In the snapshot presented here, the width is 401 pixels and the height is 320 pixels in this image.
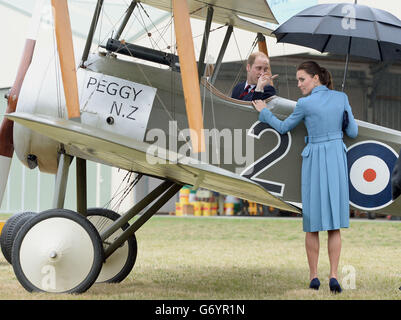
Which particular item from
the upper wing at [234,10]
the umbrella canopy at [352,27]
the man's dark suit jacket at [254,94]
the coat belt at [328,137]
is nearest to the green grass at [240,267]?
the coat belt at [328,137]

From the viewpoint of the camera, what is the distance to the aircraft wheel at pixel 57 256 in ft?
14.6

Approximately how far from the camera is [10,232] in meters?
6.55

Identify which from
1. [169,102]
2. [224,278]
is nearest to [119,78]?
[169,102]

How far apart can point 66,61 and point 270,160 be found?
174cm

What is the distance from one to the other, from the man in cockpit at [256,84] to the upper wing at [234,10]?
361 mm

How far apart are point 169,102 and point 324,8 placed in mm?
1567

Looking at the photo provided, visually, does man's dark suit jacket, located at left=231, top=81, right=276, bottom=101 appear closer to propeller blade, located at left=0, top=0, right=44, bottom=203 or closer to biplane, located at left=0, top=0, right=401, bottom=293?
biplane, located at left=0, top=0, right=401, bottom=293

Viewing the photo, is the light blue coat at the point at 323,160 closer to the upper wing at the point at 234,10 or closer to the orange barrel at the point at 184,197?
the upper wing at the point at 234,10

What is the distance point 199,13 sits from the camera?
245 inches

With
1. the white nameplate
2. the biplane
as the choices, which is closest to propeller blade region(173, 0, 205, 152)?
the biplane

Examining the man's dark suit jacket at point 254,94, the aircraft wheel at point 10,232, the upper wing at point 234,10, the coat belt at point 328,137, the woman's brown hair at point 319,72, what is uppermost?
the upper wing at point 234,10

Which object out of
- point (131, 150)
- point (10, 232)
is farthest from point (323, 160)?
point (10, 232)

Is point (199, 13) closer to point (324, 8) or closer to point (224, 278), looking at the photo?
point (324, 8)

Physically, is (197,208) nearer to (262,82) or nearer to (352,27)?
(262,82)
